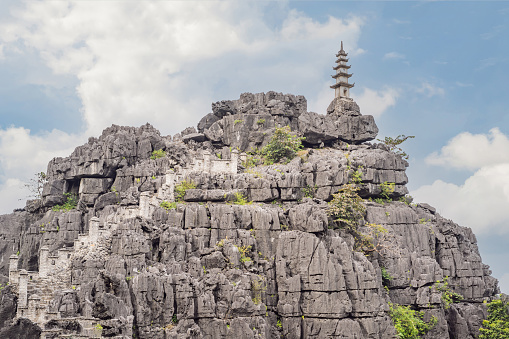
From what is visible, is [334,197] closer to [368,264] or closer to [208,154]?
[368,264]

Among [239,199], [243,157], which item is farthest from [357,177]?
[239,199]

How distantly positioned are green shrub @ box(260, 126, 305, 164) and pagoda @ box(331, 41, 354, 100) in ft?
58.4

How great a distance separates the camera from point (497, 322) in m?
55.4

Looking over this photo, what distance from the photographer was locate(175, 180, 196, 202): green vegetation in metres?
54.7

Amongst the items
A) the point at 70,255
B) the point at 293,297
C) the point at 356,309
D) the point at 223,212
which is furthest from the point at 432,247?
the point at 70,255

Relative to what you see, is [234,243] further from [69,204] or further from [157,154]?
[69,204]

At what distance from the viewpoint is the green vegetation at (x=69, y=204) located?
64.4 meters

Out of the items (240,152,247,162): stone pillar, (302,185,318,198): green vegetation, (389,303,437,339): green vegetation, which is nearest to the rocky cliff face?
(302,185,318,198): green vegetation

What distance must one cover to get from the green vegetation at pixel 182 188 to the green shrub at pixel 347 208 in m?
14.2

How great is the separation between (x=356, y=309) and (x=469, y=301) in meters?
19.8

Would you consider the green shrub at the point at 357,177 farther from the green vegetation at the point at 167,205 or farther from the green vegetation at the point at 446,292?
the green vegetation at the point at 167,205

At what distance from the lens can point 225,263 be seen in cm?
4709

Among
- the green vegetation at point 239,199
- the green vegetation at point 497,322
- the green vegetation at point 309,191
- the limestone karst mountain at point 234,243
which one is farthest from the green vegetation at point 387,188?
the green vegetation at point 239,199

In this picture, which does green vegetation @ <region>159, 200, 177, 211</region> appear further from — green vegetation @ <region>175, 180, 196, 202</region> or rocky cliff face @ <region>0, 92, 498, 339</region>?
green vegetation @ <region>175, 180, 196, 202</region>
